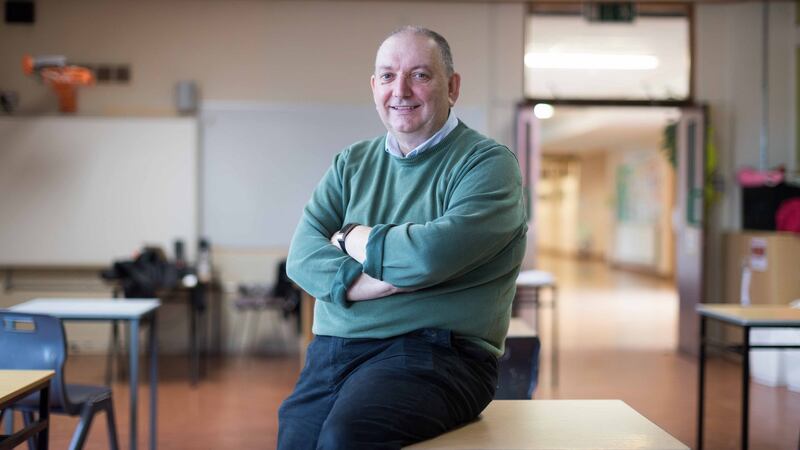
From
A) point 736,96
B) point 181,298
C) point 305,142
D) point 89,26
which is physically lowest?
point 181,298

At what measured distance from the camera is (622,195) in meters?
16.9

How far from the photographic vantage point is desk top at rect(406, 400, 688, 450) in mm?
1589

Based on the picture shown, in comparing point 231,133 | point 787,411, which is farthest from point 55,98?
point 787,411

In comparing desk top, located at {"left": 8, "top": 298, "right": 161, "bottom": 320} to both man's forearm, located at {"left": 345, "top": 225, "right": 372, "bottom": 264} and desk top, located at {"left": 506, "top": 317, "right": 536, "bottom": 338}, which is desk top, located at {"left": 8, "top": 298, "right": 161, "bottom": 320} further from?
man's forearm, located at {"left": 345, "top": 225, "right": 372, "bottom": 264}

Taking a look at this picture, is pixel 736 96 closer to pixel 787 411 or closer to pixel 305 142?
pixel 787 411

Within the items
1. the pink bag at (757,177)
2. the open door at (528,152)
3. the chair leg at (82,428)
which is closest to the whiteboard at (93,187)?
the open door at (528,152)

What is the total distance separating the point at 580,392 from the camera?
5.17 m

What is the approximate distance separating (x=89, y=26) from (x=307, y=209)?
564 centimetres

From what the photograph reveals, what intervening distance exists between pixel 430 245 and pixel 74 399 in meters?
2.00

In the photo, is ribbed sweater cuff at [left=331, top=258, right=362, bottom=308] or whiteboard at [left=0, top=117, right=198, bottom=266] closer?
ribbed sweater cuff at [left=331, top=258, right=362, bottom=308]

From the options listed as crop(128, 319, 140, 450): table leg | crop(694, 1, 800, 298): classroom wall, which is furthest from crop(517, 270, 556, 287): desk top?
crop(128, 319, 140, 450): table leg

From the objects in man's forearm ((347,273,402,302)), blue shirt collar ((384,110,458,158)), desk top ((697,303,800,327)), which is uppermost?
blue shirt collar ((384,110,458,158))

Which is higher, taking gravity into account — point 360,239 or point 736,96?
point 736,96

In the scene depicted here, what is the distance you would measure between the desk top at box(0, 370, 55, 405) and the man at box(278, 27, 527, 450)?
669 mm
